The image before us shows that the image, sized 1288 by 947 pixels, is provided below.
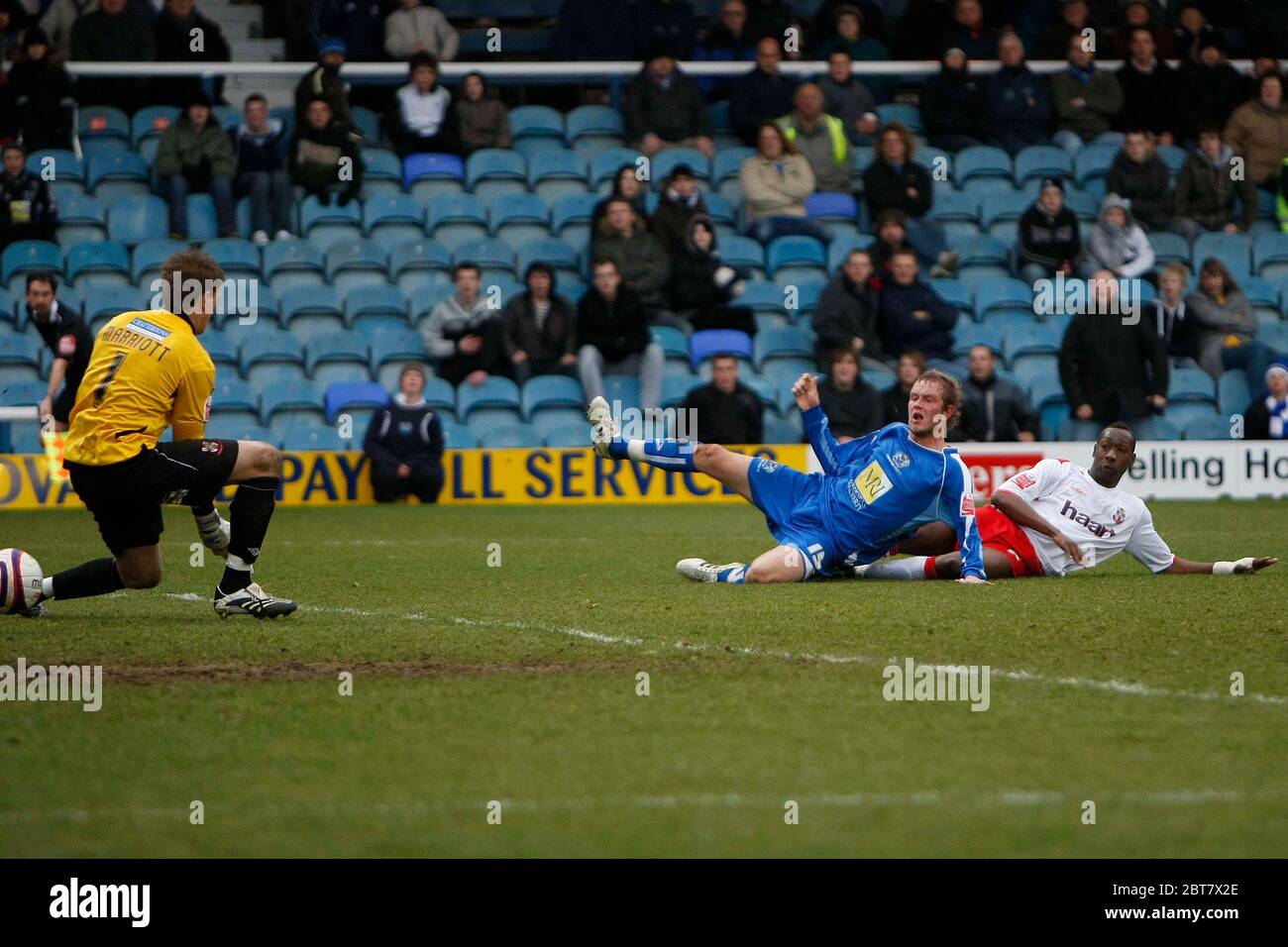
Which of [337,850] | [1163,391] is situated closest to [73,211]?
[1163,391]

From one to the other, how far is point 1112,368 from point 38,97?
12.5 metres

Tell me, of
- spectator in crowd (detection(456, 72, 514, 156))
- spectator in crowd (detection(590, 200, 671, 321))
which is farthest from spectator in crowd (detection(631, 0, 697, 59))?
spectator in crowd (detection(590, 200, 671, 321))

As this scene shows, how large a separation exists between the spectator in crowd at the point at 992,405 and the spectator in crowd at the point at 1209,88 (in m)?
5.79

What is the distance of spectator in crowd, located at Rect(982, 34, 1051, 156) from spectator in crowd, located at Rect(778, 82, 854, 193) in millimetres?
2112

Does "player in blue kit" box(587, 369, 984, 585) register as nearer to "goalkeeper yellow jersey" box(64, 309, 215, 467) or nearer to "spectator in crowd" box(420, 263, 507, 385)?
"goalkeeper yellow jersey" box(64, 309, 215, 467)

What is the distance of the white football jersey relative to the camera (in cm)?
1022

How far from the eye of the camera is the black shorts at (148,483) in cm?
783

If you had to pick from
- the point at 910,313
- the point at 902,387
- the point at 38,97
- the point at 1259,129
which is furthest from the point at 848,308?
the point at 38,97

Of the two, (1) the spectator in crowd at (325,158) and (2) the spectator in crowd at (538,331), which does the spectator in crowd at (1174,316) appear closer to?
(2) the spectator in crowd at (538,331)

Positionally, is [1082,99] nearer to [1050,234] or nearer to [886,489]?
[1050,234]

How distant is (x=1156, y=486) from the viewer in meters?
18.0

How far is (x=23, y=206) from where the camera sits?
1866cm

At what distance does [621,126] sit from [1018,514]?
12.4 meters

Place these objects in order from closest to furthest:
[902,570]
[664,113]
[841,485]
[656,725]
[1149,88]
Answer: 1. [656,725]
2. [841,485]
3. [902,570]
4. [664,113]
5. [1149,88]
